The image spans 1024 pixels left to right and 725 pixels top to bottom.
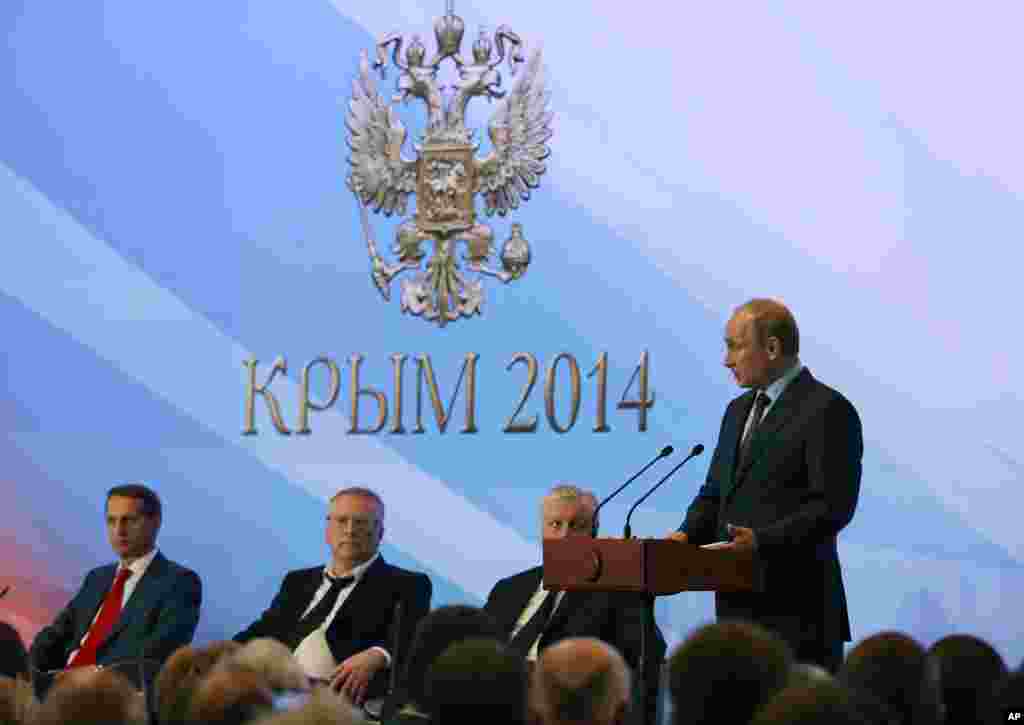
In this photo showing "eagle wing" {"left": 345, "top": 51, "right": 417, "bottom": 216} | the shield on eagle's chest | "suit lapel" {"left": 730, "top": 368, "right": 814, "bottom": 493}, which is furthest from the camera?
"eagle wing" {"left": 345, "top": 51, "right": 417, "bottom": 216}

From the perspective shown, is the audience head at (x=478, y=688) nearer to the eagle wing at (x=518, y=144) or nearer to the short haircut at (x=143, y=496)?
the short haircut at (x=143, y=496)

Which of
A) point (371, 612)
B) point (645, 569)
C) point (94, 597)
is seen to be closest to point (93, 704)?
point (645, 569)

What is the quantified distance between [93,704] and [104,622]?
3744mm

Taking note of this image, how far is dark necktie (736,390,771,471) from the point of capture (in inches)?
191

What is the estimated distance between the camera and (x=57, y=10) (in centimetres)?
798

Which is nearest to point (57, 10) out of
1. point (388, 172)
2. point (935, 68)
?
point (388, 172)

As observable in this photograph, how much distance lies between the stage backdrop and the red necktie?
3.02 feet

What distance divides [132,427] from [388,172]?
1507 mm

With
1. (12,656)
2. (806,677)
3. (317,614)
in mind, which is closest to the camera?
Answer: (806,677)

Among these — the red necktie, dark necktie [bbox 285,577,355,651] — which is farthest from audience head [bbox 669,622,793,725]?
the red necktie

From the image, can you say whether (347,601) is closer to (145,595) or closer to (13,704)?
(145,595)

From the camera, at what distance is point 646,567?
4406 mm

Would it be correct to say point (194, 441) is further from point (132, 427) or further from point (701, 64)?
point (701, 64)

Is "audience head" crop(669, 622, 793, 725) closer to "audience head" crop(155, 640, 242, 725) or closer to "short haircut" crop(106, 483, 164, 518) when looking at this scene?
"audience head" crop(155, 640, 242, 725)
